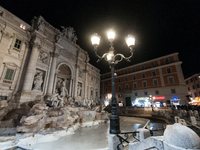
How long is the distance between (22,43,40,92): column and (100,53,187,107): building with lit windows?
67.4 ft

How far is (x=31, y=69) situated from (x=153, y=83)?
2502cm

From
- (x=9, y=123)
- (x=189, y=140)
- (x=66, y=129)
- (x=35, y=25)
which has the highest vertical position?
(x=35, y=25)

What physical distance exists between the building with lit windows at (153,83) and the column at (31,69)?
2054cm

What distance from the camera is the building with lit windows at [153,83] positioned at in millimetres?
20156

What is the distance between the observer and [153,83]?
23.4 m

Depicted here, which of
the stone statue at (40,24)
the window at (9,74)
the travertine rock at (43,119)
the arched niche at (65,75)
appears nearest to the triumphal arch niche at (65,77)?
the arched niche at (65,75)

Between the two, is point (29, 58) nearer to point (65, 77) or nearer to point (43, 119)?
point (65, 77)

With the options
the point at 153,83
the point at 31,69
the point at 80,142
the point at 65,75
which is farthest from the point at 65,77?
the point at 153,83

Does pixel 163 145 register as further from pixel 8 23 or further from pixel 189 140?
pixel 8 23

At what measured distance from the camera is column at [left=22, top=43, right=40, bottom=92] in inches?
406

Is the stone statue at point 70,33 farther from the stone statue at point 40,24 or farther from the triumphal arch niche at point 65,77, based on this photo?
the triumphal arch niche at point 65,77

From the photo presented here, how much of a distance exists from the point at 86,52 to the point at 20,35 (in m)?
13.2

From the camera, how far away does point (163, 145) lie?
5.74 ft

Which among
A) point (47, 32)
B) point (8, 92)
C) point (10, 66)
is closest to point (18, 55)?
point (10, 66)
